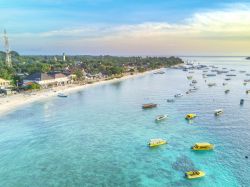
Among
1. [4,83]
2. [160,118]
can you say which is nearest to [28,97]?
[4,83]

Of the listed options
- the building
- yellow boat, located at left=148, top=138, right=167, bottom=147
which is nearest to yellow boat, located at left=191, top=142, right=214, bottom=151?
yellow boat, located at left=148, top=138, right=167, bottom=147

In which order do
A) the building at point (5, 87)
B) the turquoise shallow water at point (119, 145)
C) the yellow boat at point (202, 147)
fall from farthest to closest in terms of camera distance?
the building at point (5, 87)
the yellow boat at point (202, 147)
the turquoise shallow water at point (119, 145)

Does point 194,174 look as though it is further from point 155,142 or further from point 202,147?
point 155,142

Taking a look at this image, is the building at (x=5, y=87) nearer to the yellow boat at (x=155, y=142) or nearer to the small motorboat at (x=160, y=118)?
the small motorboat at (x=160, y=118)

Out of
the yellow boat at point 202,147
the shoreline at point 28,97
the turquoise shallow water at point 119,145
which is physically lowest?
the turquoise shallow water at point 119,145

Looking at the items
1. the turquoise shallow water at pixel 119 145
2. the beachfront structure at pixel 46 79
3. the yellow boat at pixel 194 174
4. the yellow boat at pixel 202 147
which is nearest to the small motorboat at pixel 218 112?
the turquoise shallow water at pixel 119 145
